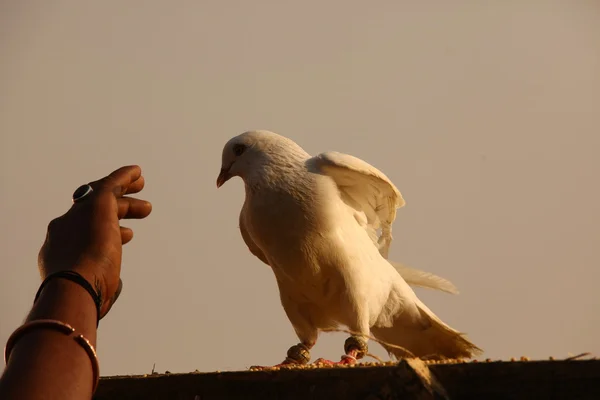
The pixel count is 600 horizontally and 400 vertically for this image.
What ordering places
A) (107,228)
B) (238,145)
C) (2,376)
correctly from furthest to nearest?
(238,145) → (107,228) → (2,376)

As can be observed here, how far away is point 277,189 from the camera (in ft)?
17.2

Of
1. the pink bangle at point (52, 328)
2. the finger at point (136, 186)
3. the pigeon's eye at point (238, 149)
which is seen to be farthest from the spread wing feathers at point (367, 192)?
the pink bangle at point (52, 328)

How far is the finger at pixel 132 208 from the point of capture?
3957mm

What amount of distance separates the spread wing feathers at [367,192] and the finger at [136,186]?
1.52 meters

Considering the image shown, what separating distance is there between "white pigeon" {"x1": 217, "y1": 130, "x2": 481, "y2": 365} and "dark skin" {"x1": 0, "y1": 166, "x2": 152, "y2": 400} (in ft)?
4.02

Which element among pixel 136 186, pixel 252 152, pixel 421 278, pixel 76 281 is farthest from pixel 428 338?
pixel 76 281

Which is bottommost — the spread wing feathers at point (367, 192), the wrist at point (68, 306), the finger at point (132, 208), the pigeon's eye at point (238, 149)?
the wrist at point (68, 306)

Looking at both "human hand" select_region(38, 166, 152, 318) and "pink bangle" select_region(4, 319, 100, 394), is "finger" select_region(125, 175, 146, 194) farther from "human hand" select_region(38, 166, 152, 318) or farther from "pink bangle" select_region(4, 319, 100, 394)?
"pink bangle" select_region(4, 319, 100, 394)

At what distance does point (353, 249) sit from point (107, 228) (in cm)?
211

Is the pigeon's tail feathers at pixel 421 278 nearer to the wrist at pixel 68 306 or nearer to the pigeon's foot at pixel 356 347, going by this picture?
the pigeon's foot at pixel 356 347

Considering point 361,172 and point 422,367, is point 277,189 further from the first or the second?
point 422,367

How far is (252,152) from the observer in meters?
5.65

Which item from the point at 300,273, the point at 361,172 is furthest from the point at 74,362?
the point at 361,172

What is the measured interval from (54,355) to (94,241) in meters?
0.80
